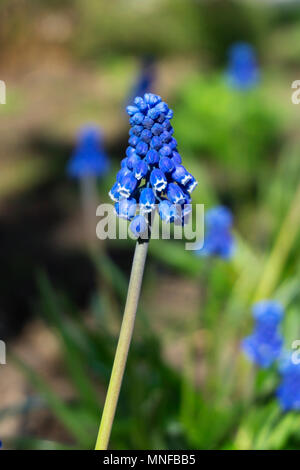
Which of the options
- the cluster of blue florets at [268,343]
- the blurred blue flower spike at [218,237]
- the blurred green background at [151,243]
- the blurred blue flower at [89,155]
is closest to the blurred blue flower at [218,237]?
the blurred blue flower spike at [218,237]

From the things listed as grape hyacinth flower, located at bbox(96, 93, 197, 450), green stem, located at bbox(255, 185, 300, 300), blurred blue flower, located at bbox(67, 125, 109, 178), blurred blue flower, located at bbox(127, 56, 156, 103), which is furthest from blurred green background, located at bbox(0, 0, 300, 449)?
grape hyacinth flower, located at bbox(96, 93, 197, 450)

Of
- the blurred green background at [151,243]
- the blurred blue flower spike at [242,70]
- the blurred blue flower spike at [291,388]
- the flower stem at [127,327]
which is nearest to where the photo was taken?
the flower stem at [127,327]

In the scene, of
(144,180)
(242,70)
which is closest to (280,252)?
(144,180)

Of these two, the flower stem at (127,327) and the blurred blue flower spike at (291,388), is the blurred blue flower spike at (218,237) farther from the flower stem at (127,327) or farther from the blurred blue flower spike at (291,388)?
the flower stem at (127,327)

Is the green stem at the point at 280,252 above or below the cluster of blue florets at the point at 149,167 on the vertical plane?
above

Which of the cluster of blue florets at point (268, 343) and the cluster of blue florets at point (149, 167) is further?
the cluster of blue florets at point (268, 343)

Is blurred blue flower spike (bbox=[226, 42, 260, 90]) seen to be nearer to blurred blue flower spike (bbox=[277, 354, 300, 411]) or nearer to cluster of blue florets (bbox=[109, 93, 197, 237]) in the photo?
blurred blue flower spike (bbox=[277, 354, 300, 411])

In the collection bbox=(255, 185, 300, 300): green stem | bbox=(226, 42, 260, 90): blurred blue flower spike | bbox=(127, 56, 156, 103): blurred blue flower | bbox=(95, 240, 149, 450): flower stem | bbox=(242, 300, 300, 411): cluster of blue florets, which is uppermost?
bbox=(226, 42, 260, 90): blurred blue flower spike
